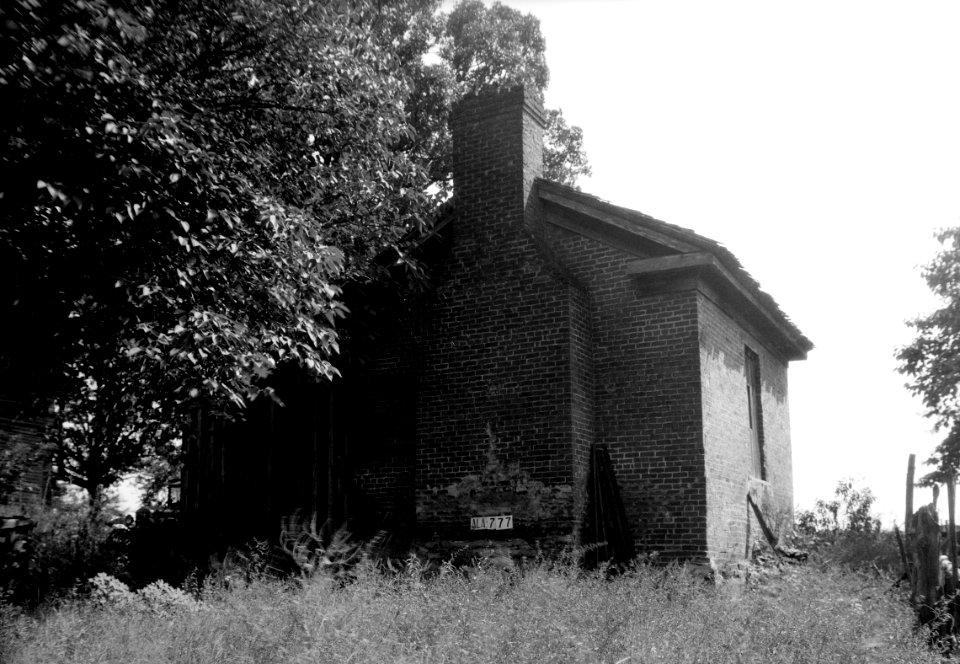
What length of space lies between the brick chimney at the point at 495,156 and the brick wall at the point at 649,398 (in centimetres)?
129

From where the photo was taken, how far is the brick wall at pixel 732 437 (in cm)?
1289

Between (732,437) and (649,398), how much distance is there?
2118 mm

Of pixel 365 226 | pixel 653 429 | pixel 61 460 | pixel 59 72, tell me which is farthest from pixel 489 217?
pixel 61 460

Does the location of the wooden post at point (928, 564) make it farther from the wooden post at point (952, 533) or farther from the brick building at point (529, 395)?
the brick building at point (529, 395)

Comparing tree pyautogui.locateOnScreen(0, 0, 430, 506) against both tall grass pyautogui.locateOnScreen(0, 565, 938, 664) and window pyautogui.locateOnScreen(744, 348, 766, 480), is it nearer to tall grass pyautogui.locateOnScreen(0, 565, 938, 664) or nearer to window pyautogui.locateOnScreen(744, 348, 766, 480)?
tall grass pyautogui.locateOnScreen(0, 565, 938, 664)

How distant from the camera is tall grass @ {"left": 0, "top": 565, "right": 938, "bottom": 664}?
294 inches

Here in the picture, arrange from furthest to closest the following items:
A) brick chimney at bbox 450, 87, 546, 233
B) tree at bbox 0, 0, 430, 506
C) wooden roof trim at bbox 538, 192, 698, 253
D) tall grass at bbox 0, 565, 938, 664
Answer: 1. brick chimney at bbox 450, 87, 546, 233
2. wooden roof trim at bbox 538, 192, 698, 253
3. tree at bbox 0, 0, 430, 506
4. tall grass at bbox 0, 565, 938, 664

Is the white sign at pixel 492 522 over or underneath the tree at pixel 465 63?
underneath

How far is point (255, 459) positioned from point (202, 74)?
21.5 feet

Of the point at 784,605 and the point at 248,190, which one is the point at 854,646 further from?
the point at 248,190

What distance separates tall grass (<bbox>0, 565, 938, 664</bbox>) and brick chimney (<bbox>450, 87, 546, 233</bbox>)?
596 cm

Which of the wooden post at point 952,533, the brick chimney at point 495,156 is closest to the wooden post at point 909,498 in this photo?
the wooden post at point 952,533

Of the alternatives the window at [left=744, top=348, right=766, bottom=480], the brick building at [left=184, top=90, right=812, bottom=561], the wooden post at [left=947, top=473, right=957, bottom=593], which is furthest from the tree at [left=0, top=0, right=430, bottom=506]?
the wooden post at [left=947, top=473, right=957, bottom=593]

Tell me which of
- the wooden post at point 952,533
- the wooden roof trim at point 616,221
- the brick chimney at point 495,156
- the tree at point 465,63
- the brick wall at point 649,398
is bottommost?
the wooden post at point 952,533
